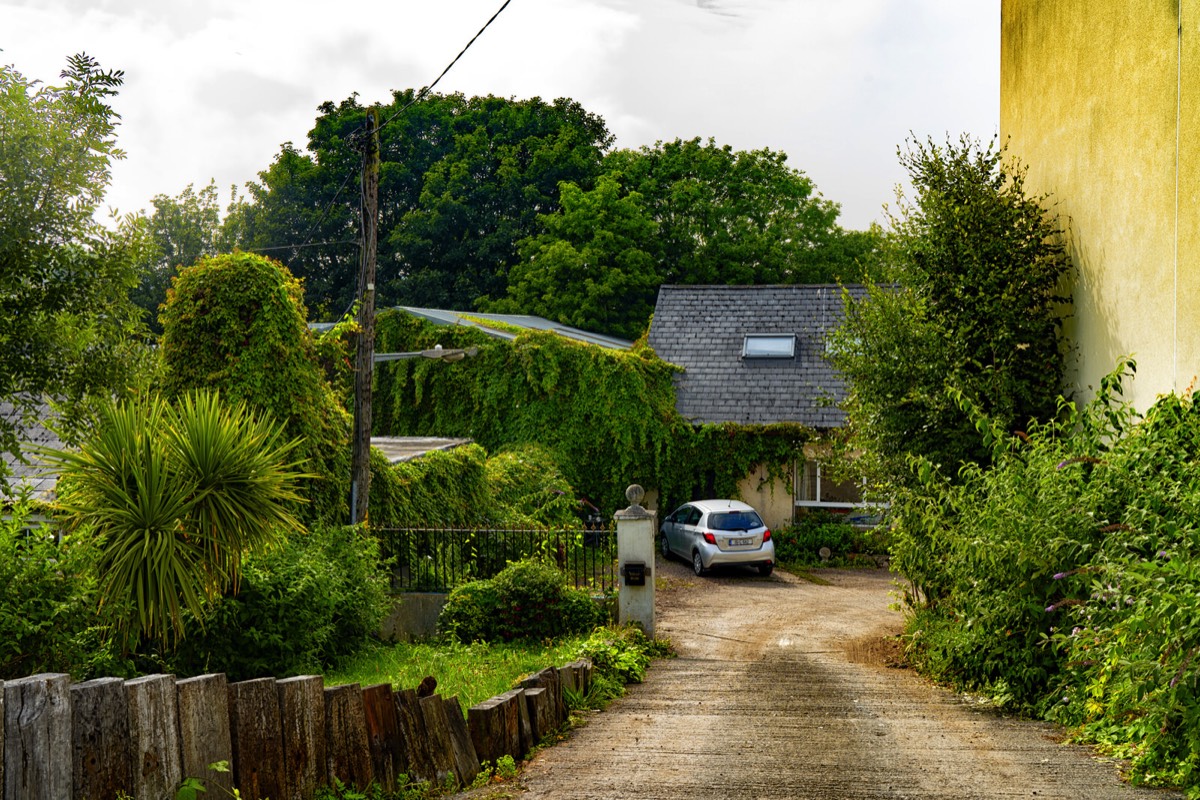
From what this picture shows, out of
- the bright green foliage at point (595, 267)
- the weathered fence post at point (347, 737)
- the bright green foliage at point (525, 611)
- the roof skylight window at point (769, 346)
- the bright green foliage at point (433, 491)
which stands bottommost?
the bright green foliage at point (525, 611)

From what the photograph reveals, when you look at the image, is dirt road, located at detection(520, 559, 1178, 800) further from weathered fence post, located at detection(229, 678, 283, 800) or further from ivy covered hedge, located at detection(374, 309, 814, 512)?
ivy covered hedge, located at detection(374, 309, 814, 512)

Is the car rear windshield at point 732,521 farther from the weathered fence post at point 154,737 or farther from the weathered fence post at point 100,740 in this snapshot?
the weathered fence post at point 100,740

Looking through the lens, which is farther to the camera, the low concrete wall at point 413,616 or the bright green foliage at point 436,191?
the bright green foliage at point 436,191

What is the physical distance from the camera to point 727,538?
2172 centimetres

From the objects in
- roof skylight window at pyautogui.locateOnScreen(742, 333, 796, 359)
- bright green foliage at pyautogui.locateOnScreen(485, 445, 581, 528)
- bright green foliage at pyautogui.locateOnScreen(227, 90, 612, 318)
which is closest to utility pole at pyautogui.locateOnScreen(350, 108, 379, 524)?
bright green foliage at pyautogui.locateOnScreen(485, 445, 581, 528)

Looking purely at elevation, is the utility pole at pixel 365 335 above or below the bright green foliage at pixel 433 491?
above

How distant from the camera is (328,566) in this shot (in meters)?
12.6

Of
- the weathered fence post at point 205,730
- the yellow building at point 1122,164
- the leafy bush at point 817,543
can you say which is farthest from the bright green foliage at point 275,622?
the leafy bush at point 817,543

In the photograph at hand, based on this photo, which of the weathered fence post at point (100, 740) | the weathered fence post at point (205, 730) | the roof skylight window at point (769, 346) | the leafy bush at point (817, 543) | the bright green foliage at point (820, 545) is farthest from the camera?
the roof skylight window at point (769, 346)

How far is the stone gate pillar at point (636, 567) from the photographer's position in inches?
512

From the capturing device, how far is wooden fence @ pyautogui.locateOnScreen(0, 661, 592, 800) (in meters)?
4.40

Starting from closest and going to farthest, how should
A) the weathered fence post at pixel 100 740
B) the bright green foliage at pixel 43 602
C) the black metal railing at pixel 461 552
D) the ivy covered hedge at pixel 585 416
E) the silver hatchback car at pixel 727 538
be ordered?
the weathered fence post at pixel 100 740
the bright green foliage at pixel 43 602
the black metal railing at pixel 461 552
the silver hatchback car at pixel 727 538
the ivy covered hedge at pixel 585 416

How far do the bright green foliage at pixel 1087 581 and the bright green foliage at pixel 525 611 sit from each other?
4.02m

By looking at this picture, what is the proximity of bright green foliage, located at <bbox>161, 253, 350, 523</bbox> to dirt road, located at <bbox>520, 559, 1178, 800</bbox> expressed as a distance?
603 cm
